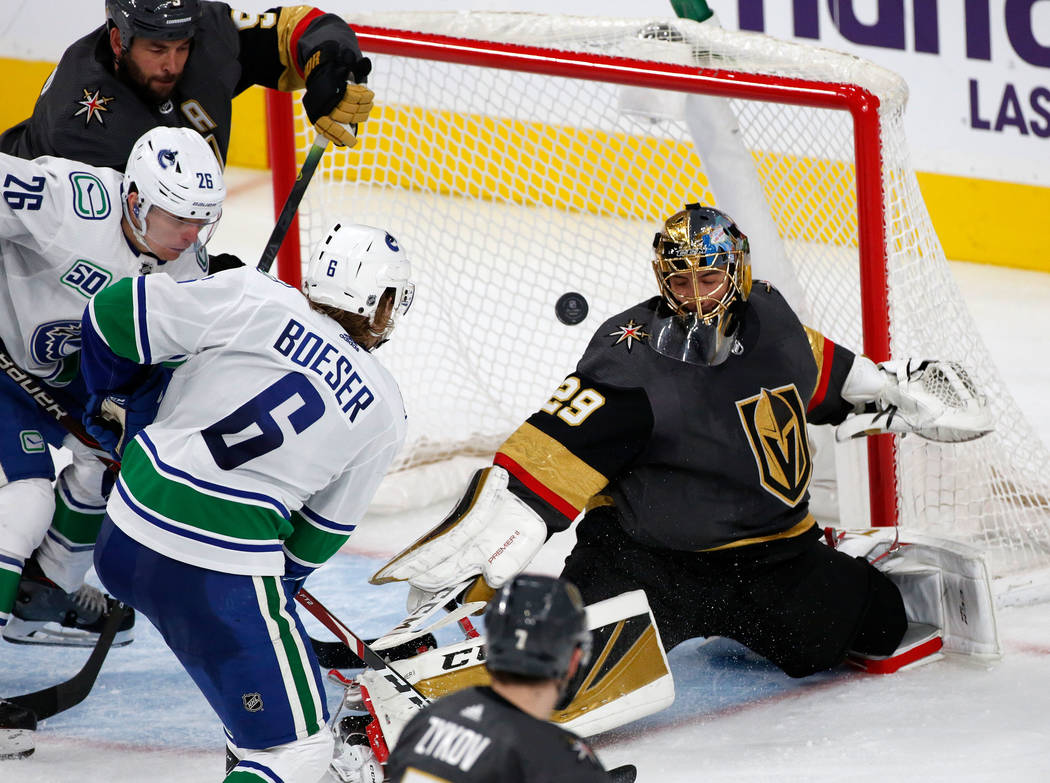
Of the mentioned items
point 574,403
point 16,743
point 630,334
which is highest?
point 630,334

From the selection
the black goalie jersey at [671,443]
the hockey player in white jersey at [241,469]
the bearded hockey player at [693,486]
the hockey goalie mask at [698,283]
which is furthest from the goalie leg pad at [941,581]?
the hockey player in white jersey at [241,469]

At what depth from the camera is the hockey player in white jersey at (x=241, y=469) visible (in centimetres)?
227

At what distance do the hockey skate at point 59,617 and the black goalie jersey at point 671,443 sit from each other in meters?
0.97

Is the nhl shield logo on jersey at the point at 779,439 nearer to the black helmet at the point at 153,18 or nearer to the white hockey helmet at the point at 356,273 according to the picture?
the white hockey helmet at the point at 356,273

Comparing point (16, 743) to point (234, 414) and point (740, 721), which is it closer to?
point (234, 414)

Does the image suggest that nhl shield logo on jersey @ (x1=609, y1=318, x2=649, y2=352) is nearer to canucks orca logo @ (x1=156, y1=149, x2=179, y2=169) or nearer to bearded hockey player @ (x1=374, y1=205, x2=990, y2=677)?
bearded hockey player @ (x1=374, y1=205, x2=990, y2=677)

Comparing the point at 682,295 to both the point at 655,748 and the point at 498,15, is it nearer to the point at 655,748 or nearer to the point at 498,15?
the point at 655,748

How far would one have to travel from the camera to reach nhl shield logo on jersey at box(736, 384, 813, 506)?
293cm

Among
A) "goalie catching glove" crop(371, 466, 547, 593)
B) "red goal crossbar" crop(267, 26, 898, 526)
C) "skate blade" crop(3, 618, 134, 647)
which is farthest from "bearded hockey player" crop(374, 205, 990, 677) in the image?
"skate blade" crop(3, 618, 134, 647)

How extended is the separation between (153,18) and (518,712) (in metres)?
1.69

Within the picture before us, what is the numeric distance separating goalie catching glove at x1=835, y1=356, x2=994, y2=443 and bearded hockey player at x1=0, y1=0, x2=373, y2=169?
3.85 ft

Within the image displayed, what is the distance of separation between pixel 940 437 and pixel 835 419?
0.22 meters

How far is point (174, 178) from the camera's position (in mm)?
2607

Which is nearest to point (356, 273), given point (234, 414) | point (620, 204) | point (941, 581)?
point (234, 414)
